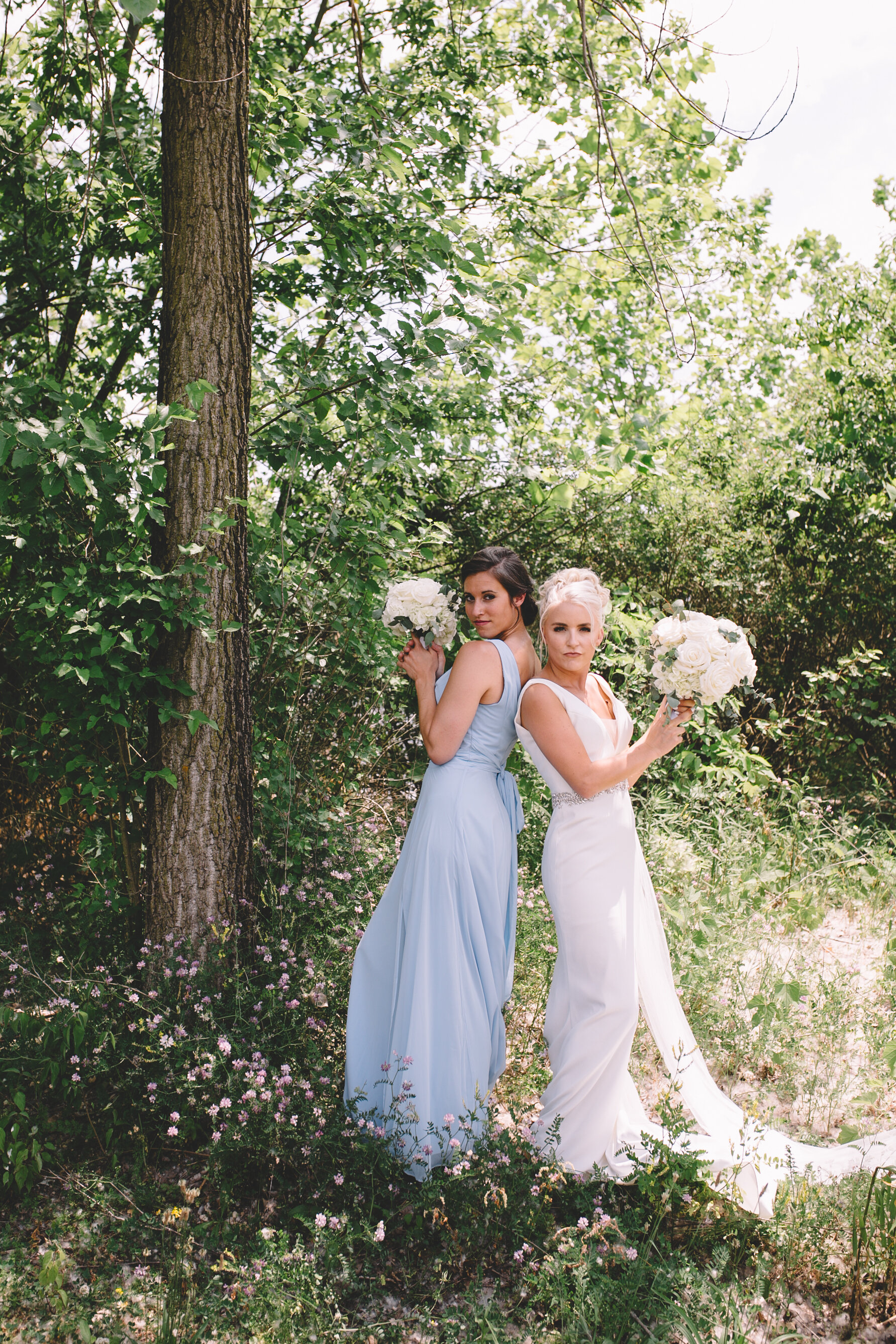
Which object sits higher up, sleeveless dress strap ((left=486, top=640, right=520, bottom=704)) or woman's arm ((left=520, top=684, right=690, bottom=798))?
sleeveless dress strap ((left=486, top=640, right=520, bottom=704))

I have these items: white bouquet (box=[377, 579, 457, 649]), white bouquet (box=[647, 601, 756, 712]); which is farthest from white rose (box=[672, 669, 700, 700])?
white bouquet (box=[377, 579, 457, 649])

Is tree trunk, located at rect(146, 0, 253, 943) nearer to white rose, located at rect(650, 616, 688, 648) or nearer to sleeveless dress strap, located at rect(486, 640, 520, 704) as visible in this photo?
sleeveless dress strap, located at rect(486, 640, 520, 704)

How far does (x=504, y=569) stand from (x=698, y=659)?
2.56 feet

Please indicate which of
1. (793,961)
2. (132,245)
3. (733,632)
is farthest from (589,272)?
(793,961)

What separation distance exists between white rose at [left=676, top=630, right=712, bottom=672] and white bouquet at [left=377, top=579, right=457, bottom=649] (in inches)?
34.2

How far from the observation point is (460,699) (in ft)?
9.61

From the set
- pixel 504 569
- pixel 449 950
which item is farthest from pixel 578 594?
pixel 449 950

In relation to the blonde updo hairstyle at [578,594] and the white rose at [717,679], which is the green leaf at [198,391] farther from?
the white rose at [717,679]

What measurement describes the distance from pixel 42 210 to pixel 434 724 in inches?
A: 134

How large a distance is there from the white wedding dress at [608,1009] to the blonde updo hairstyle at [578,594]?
0.27 m

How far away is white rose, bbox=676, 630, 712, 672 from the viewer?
2.64 metres

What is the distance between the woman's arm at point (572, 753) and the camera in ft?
9.35

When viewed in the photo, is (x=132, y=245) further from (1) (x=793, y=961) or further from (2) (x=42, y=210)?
(1) (x=793, y=961)

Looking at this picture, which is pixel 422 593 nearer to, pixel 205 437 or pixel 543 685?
pixel 543 685
